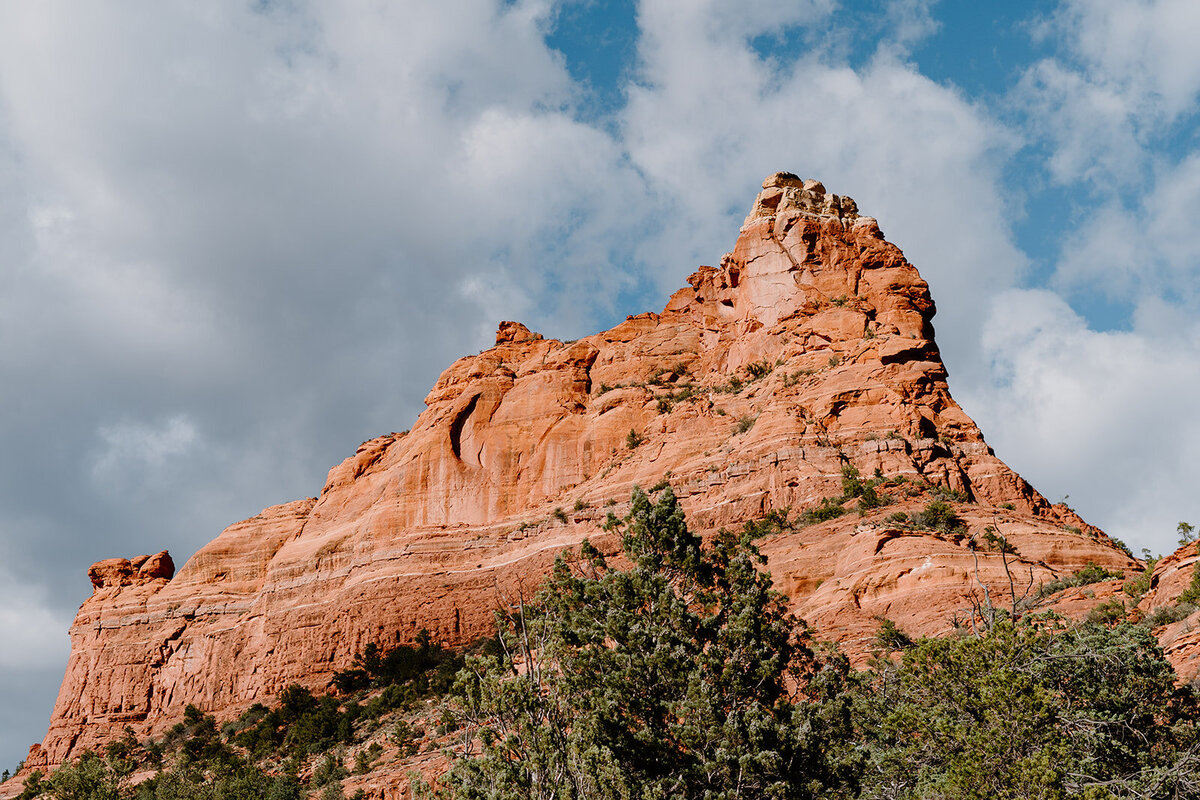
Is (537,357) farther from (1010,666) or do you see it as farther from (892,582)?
(1010,666)

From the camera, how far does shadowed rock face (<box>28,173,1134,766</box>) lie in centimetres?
5128

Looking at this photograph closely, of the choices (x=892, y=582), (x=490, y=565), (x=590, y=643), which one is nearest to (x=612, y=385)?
(x=490, y=565)

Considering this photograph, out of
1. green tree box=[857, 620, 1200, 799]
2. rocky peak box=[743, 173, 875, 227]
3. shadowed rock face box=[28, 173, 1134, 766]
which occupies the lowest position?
green tree box=[857, 620, 1200, 799]

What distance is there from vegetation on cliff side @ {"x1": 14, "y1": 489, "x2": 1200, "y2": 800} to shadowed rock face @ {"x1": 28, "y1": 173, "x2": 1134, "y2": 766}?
55.7 ft

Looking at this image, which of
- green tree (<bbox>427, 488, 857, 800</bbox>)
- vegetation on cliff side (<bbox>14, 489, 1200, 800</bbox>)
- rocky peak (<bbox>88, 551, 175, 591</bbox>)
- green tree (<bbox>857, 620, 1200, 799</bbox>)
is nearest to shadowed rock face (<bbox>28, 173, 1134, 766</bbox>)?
rocky peak (<bbox>88, 551, 175, 591</bbox>)

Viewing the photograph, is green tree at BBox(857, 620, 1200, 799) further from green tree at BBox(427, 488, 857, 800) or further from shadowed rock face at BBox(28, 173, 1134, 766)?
shadowed rock face at BBox(28, 173, 1134, 766)

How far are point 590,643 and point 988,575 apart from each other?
1726cm

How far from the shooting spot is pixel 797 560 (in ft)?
138

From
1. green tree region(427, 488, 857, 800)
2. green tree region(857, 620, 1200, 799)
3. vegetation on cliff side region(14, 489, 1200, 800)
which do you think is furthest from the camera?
green tree region(427, 488, 857, 800)

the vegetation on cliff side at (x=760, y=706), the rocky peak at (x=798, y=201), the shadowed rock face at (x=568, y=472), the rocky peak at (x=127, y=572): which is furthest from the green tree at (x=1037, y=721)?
the rocky peak at (x=127, y=572)

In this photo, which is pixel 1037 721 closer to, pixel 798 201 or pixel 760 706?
pixel 760 706

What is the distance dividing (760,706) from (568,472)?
41.0 m

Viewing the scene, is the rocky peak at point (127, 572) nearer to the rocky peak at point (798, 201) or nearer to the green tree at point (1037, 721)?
the rocky peak at point (798, 201)

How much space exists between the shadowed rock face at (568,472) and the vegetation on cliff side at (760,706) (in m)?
17.0
